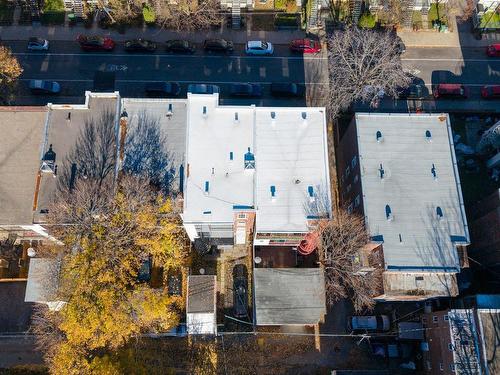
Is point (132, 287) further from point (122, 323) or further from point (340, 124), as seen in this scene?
point (340, 124)

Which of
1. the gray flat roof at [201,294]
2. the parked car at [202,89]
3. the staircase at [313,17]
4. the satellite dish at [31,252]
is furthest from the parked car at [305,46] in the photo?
the satellite dish at [31,252]

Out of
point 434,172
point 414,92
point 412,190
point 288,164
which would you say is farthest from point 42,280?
point 414,92

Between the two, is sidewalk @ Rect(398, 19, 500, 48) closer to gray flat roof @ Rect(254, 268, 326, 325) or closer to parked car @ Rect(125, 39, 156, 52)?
parked car @ Rect(125, 39, 156, 52)

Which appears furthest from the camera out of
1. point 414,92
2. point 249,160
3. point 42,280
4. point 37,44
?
point 37,44

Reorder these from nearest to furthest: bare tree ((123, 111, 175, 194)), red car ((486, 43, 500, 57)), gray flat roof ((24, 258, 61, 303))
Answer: gray flat roof ((24, 258, 61, 303))
bare tree ((123, 111, 175, 194))
red car ((486, 43, 500, 57))

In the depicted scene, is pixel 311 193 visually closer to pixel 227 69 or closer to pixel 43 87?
pixel 227 69

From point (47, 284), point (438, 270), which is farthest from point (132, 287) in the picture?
point (438, 270)

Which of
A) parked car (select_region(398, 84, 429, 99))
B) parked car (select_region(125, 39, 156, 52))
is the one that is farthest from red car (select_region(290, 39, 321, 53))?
parked car (select_region(125, 39, 156, 52))

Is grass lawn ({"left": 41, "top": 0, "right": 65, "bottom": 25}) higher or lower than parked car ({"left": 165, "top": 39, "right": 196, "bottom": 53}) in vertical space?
higher
